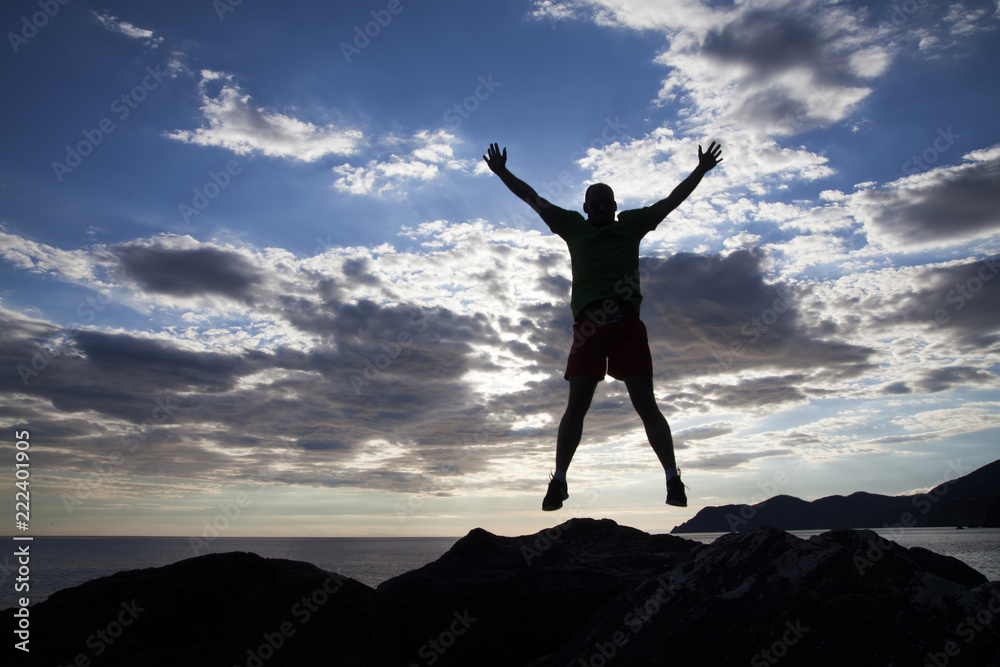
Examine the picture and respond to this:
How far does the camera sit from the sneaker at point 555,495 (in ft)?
16.0

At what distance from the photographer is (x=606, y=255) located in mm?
5270

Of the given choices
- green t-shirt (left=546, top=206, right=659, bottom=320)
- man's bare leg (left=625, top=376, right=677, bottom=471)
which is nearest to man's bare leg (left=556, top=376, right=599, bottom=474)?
man's bare leg (left=625, top=376, right=677, bottom=471)

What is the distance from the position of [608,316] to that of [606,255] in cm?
58

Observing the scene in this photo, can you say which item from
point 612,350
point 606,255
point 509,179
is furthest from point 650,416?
point 509,179

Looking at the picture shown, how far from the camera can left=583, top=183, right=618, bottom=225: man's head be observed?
215 inches

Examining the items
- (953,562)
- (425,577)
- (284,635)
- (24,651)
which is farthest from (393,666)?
(953,562)

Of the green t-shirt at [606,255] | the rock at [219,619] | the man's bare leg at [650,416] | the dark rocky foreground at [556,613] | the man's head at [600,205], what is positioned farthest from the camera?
the man's head at [600,205]

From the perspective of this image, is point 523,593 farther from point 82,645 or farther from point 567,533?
point 82,645

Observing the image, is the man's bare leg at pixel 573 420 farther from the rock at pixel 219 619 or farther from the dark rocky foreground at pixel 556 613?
the rock at pixel 219 619

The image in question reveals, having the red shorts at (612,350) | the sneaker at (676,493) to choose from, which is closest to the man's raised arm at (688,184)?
the red shorts at (612,350)

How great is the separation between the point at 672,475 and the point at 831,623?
7.18 feet

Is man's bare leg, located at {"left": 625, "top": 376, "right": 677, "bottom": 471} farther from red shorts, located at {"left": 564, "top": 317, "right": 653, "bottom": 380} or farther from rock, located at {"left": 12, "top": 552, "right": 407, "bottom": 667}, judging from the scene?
rock, located at {"left": 12, "top": 552, "right": 407, "bottom": 667}

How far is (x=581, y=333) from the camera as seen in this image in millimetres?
5203

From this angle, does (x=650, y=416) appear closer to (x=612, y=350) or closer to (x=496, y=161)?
(x=612, y=350)
